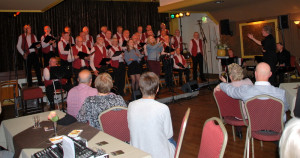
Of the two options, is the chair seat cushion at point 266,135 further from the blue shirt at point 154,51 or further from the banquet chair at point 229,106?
the blue shirt at point 154,51

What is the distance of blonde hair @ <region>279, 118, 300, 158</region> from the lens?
0.78m

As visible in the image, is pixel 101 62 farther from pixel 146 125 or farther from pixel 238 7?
pixel 238 7

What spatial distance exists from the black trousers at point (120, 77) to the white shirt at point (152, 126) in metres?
5.61

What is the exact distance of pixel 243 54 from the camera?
11562 mm

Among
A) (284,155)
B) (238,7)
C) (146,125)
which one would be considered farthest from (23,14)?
(284,155)

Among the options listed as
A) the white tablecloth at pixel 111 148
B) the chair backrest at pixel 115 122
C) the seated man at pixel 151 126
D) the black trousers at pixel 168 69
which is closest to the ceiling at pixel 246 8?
the black trousers at pixel 168 69

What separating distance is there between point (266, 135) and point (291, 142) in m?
2.52

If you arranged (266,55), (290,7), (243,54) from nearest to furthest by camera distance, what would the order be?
(266,55) → (290,7) → (243,54)

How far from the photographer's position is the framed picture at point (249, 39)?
10830 millimetres

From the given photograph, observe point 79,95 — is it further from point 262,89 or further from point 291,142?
point 291,142

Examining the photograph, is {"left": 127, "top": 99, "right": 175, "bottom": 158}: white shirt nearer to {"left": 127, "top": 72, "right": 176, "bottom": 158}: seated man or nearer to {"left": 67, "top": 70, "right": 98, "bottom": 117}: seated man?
{"left": 127, "top": 72, "right": 176, "bottom": 158}: seated man

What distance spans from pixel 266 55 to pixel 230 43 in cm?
518

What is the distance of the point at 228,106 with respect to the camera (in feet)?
12.4

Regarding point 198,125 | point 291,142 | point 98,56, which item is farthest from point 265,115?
point 98,56
